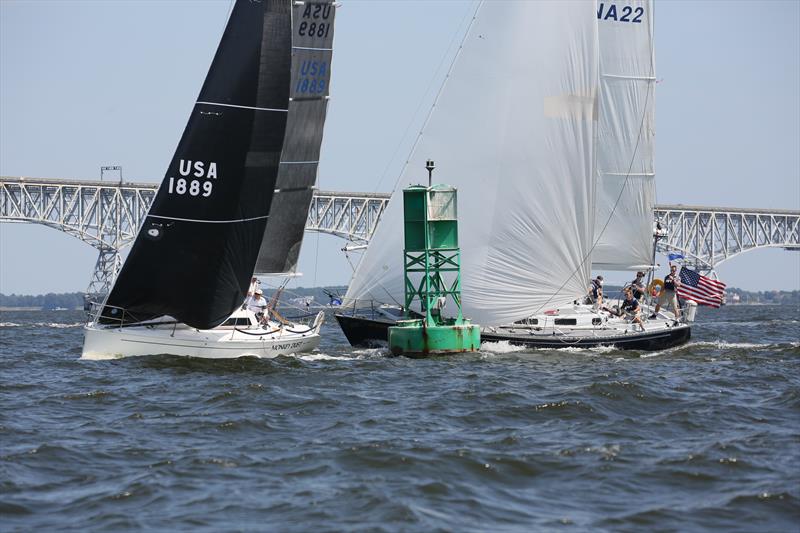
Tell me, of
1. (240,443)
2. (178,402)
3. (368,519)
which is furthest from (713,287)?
(368,519)

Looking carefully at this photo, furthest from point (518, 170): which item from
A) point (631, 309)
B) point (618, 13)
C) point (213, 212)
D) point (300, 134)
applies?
point (213, 212)

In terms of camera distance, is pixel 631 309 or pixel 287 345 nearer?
pixel 287 345

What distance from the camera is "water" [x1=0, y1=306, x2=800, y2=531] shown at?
11.0 m

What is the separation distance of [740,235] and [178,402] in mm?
112739

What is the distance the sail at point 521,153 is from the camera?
87.9 ft

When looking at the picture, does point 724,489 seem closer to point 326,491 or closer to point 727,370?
point 326,491

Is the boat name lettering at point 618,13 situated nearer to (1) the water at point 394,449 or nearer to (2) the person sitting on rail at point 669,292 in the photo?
(2) the person sitting on rail at point 669,292

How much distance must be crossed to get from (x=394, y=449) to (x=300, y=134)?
14477 mm

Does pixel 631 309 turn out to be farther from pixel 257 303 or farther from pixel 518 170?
pixel 257 303

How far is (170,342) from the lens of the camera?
901 inches

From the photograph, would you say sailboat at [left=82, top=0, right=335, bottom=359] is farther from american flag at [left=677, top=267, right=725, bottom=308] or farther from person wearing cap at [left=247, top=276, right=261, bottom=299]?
american flag at [left=677, top=267, right=725, bottom=308]

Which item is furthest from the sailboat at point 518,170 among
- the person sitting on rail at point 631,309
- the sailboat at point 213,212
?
the sailboat at point 213,212

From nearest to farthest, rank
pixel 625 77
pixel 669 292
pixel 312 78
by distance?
1. pixel 312 78
2. pixel 669 292
3. pixel 625 77

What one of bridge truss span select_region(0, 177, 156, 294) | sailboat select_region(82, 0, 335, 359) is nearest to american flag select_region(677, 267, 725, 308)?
sailboat select_region(82, 0, 335, 359)
